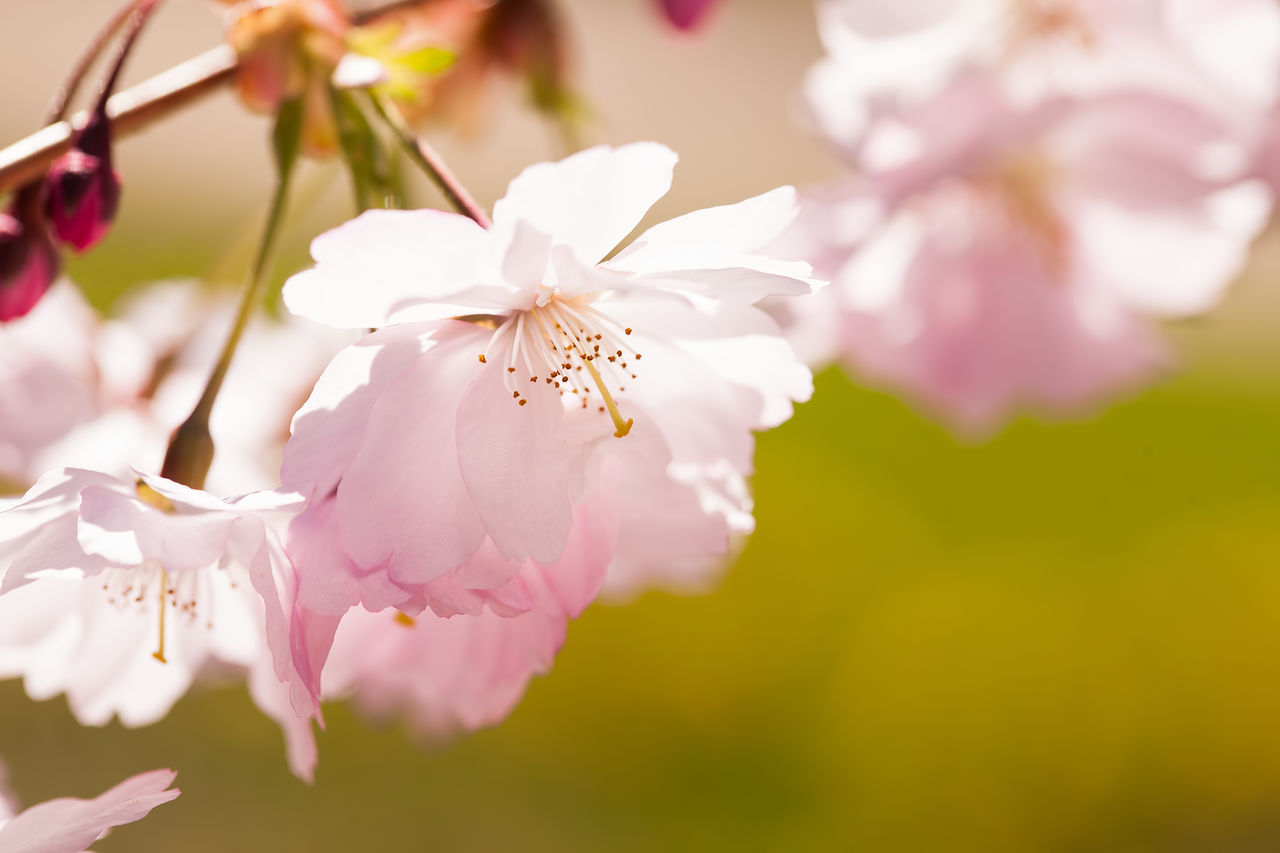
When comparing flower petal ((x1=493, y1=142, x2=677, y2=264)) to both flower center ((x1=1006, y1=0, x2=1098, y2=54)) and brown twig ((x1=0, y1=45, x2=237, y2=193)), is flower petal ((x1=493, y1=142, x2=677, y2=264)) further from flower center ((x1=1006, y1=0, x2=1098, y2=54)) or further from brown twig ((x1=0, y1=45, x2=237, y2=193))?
flower center ((x1=1006, y1=0, x2=1098, y2=54))

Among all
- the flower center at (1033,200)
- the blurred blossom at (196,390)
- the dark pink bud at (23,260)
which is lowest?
the flower center at (1033,200)

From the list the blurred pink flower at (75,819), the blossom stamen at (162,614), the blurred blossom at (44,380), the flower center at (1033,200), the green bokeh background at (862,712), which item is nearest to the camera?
the blurred pink flower at (75,819)

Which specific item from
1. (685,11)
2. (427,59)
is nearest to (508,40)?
(685,11)

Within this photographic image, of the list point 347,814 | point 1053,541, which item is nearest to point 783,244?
point 347,814

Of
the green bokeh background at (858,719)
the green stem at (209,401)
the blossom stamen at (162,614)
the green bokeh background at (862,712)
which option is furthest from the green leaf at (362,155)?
the green bokeh background at (858,719)

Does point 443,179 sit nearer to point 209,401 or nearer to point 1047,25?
point 209,401

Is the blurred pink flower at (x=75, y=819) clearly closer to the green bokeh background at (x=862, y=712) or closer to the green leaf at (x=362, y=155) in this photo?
the green leaf at (x=362, y=155)

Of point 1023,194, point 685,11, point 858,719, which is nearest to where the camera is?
point 685,11
